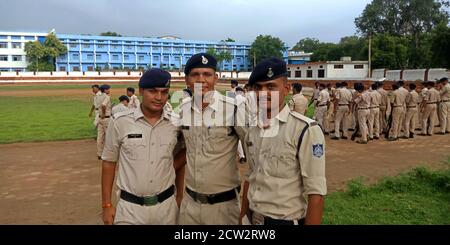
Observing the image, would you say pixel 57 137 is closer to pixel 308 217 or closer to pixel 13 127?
pixel 13 127

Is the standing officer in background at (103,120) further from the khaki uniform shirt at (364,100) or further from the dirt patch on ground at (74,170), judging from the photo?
the khaki uniform shirt at (364,100)

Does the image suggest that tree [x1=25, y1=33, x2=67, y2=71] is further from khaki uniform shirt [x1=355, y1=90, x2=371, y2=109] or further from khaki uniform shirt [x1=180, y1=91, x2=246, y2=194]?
khaki uniform shirt [x1=180, y1=91, x2=246, y2=194]

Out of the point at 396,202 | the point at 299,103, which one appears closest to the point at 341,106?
the point at 299,103

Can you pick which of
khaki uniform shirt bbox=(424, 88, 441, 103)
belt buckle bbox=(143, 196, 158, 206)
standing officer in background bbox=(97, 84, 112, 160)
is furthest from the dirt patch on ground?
belt buckle bbox=(143, 196, 158, 206)

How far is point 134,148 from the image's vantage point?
8.45ft

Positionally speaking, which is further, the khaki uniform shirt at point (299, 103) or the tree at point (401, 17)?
the tree at point (401, 17)

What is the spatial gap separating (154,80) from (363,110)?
865 centimetres

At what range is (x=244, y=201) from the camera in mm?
2438

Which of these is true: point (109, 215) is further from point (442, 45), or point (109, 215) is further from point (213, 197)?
point (442, 45)

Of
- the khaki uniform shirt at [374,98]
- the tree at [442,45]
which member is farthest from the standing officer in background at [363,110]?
the tree at [442,45]

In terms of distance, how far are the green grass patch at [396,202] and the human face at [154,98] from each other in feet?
8.54

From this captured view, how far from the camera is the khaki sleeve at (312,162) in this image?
2.07 m

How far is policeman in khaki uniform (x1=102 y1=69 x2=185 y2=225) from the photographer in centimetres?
254
